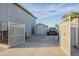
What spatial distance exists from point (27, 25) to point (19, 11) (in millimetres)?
1897

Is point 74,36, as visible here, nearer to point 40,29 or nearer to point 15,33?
point 15,33

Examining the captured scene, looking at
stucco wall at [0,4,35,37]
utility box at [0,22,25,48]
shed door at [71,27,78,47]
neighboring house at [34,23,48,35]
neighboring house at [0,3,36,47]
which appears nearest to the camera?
utility box at [0,22,25,48]

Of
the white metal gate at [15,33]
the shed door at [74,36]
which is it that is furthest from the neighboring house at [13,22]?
the shed door at [74,36]

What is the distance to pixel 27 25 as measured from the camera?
16.3m

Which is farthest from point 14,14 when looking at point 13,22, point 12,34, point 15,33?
point 12,34

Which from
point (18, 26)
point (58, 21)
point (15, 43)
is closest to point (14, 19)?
point (18, 26)

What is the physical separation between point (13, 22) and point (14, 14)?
826 millimetres

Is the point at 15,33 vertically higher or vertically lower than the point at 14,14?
lower

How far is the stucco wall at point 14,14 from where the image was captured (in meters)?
13.7

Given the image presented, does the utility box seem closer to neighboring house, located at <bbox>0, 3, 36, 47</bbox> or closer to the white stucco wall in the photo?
neighboring house, located at <bbox>0, 3, 36, 47</bbox>

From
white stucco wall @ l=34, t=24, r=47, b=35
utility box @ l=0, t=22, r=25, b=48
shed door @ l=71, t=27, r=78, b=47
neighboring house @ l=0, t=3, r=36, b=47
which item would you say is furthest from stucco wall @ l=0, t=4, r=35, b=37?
shed door @ l=71, t=27, r=78, b=47

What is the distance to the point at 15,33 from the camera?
43.6ft

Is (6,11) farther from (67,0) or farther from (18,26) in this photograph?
(67,0)

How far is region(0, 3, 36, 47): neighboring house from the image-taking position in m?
12.7
